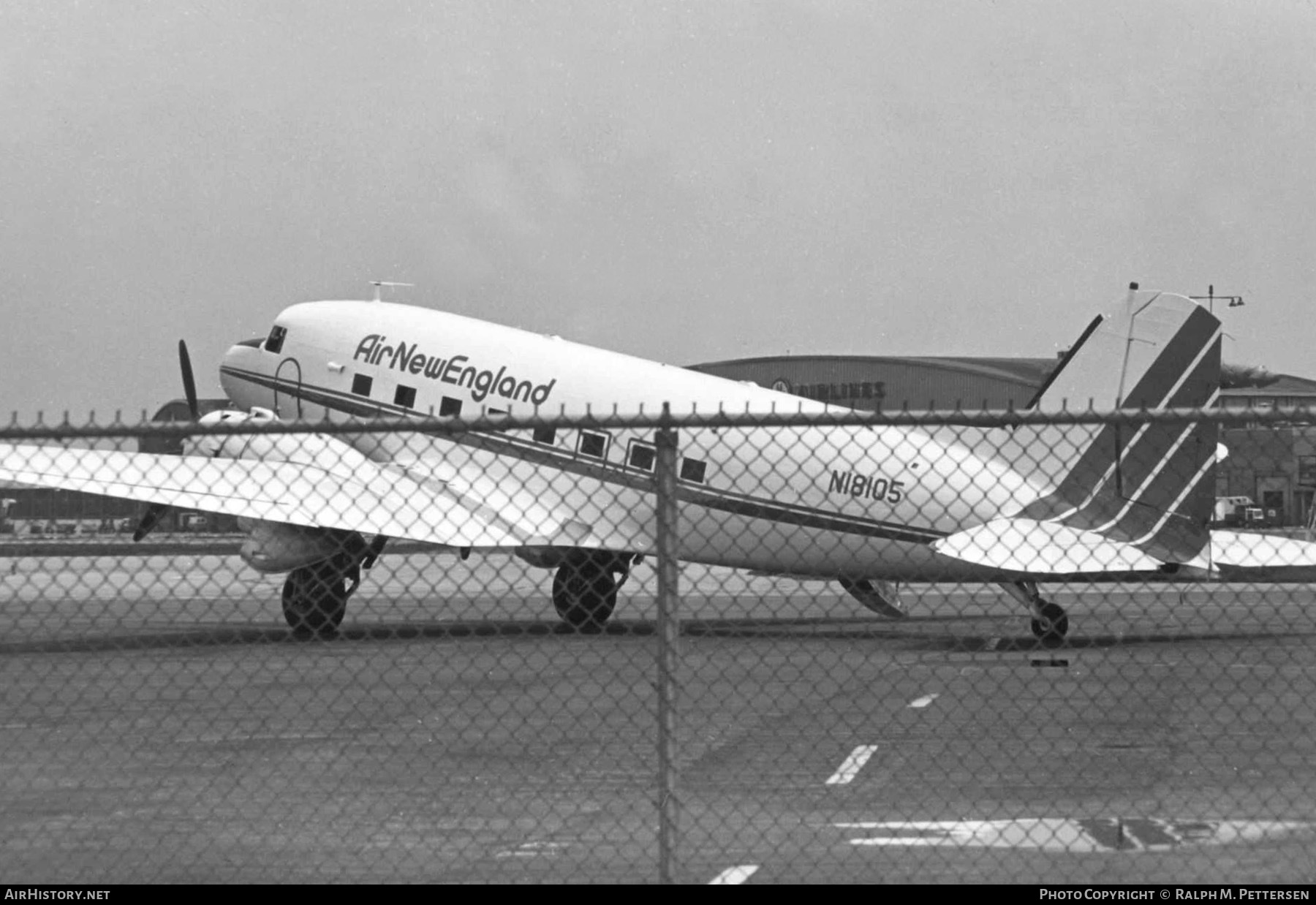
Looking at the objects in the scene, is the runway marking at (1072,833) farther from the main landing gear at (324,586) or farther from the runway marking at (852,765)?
the main landing gear at (324,586)

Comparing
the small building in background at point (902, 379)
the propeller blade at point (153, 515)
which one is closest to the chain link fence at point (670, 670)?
the propeller blade at point (153, 515)

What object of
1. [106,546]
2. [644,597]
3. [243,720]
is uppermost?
[106,546]

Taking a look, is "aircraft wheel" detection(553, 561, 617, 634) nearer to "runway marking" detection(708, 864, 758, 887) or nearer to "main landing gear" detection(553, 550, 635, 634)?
"main landing gear" detection(553, 550, 635, 634)

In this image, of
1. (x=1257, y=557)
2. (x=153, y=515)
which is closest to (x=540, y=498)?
(x=153, y=515)

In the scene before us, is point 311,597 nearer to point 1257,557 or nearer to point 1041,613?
point 1041,613

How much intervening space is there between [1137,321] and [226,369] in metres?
14.4

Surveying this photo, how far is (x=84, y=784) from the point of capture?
10914mm

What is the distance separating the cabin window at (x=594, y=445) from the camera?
78.3ft

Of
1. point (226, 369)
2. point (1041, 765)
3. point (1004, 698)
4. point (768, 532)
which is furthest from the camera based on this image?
point (226, 369)

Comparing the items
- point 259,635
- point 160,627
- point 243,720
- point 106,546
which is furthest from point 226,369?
point 243,720

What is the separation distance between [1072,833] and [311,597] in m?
14.6

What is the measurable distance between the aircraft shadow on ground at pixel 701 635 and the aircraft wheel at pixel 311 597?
0.25 m

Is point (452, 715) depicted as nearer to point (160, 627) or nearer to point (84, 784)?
point (84, 784)

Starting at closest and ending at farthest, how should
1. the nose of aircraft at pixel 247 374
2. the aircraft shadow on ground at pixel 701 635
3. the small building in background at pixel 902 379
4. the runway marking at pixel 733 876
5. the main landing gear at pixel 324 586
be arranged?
the runway marking at pixel 733 876, the aircraft shadow on ground at pixel 701 635, the main landing gear at pixel 324 586, the nose of aircraft at pixel 247 374, the small building in background at pixel 902 379
